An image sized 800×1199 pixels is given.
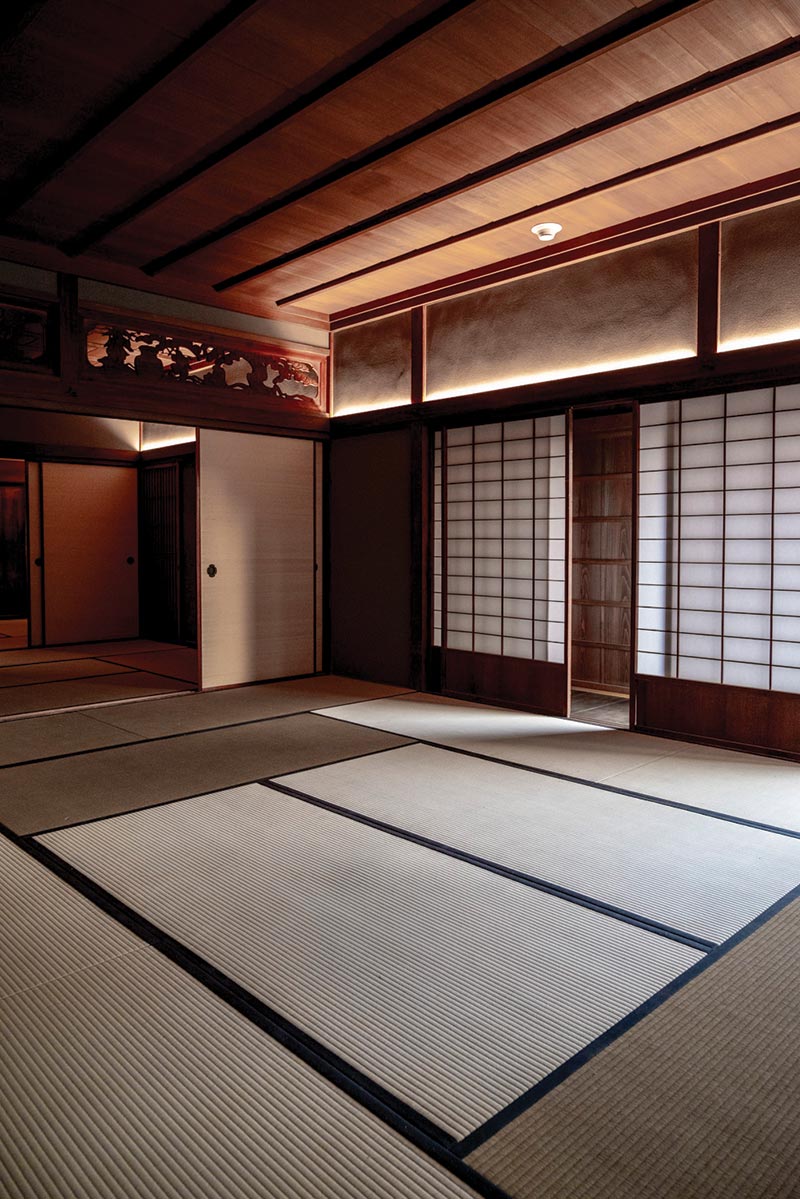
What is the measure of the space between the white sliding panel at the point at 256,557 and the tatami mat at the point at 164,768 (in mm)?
1334

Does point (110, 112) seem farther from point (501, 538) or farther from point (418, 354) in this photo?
point (501, 538)

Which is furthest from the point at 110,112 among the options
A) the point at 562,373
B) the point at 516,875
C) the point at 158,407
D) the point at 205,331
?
the point at 516,875

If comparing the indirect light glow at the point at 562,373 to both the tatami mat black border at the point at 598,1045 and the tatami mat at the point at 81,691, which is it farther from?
the tatami mat black border at the point at 598,1045

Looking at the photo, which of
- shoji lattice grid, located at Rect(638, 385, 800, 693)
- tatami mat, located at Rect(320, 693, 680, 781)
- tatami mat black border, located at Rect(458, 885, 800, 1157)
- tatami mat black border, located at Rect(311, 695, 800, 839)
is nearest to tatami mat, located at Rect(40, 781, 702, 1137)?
tatami mat black border, located at Rect(458, 885, 800, 1157)

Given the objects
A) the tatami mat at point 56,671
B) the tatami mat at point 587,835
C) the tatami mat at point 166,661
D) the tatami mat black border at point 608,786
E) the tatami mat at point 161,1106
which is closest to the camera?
the tatami mat at point 161,1106

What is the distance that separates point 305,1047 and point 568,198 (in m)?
3.91

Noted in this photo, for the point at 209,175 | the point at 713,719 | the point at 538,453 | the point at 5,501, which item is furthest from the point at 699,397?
the point at 5,501

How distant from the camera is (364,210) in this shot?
4320 mm

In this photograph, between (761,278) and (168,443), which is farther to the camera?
(168,443)

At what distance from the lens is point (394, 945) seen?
7.23ft

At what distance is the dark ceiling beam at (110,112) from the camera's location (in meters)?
2.77

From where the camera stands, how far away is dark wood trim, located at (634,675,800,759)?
13.3 ft

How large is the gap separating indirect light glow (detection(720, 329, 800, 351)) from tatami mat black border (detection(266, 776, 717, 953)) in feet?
9.27

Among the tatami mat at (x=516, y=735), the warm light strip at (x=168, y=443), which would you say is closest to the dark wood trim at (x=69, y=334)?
the tatami mat at (x=516, y=735)
